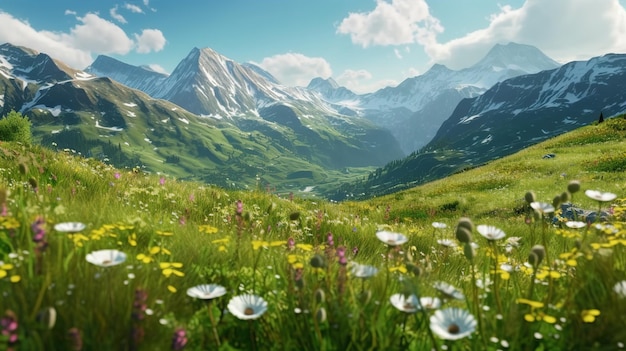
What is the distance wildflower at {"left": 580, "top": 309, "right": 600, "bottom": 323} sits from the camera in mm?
2473

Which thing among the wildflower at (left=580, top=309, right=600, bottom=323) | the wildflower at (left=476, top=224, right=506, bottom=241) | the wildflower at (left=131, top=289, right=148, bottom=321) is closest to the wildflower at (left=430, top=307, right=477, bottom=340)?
the wildflower at (left=580, top=309, right=600, bottom=323)

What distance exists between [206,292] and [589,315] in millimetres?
2483

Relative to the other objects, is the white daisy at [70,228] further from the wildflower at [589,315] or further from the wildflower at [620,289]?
the wildflower at [620,289]

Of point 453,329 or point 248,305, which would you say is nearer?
point 453,329

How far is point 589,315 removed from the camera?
257 centimetres

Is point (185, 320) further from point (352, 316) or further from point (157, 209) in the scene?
point (157, 209)

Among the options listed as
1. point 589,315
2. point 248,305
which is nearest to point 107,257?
point 248,305

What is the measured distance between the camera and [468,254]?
8.93ft

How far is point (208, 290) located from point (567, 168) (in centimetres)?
3342

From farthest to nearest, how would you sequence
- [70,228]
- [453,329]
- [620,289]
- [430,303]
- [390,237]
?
[390,237]
[430,303]
[620,289]
[70,228]
[453,329]

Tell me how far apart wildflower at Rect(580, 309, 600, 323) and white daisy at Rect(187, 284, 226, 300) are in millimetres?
2260

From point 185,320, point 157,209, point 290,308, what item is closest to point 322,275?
point 290,308

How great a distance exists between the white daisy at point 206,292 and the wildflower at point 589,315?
89.0 inches

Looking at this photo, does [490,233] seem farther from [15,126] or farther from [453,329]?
[15,126]
